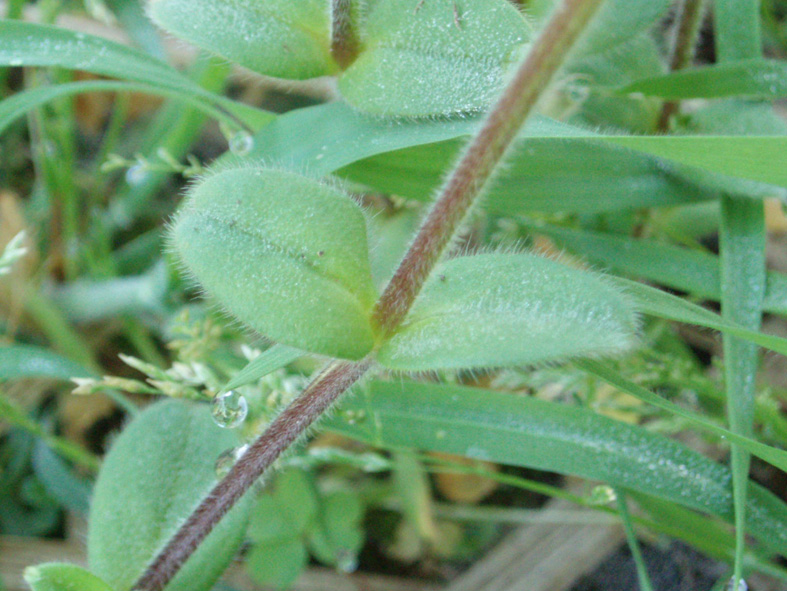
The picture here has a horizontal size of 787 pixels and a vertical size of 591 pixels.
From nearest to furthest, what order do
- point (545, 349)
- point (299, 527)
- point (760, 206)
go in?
point (545, 349) → point (760, 206) → point (299, 527)

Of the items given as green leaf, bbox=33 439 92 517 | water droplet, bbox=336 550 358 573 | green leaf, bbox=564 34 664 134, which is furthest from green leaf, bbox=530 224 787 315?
green leaf, bbox=33 439 92 517

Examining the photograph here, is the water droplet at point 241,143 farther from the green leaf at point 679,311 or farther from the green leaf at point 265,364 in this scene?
the green leaf at point 679,311

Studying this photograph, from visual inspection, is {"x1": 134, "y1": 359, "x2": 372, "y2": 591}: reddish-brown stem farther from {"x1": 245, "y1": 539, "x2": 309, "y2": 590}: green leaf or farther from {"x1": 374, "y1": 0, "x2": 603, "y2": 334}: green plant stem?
{"x1": 245, "y1": 539, "x2": 309, "y2": 590}: green leaf

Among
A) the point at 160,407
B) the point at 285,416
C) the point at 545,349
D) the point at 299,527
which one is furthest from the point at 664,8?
the point at 299,527

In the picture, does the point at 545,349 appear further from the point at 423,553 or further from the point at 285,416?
the point at 423,553

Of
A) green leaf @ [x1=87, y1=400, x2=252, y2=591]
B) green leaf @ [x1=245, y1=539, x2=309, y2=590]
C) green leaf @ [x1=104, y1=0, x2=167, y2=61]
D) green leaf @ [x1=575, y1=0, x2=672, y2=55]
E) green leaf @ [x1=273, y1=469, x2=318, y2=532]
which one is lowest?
green leaf @ [x1=245, y1=539, x2=309, y2=590]

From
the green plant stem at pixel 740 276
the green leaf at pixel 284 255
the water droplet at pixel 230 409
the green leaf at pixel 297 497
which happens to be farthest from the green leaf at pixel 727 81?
the green leaf at pixel 297 497

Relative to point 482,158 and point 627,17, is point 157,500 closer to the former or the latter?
point 482,158

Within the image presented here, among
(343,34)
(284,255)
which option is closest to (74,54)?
(343,34)
